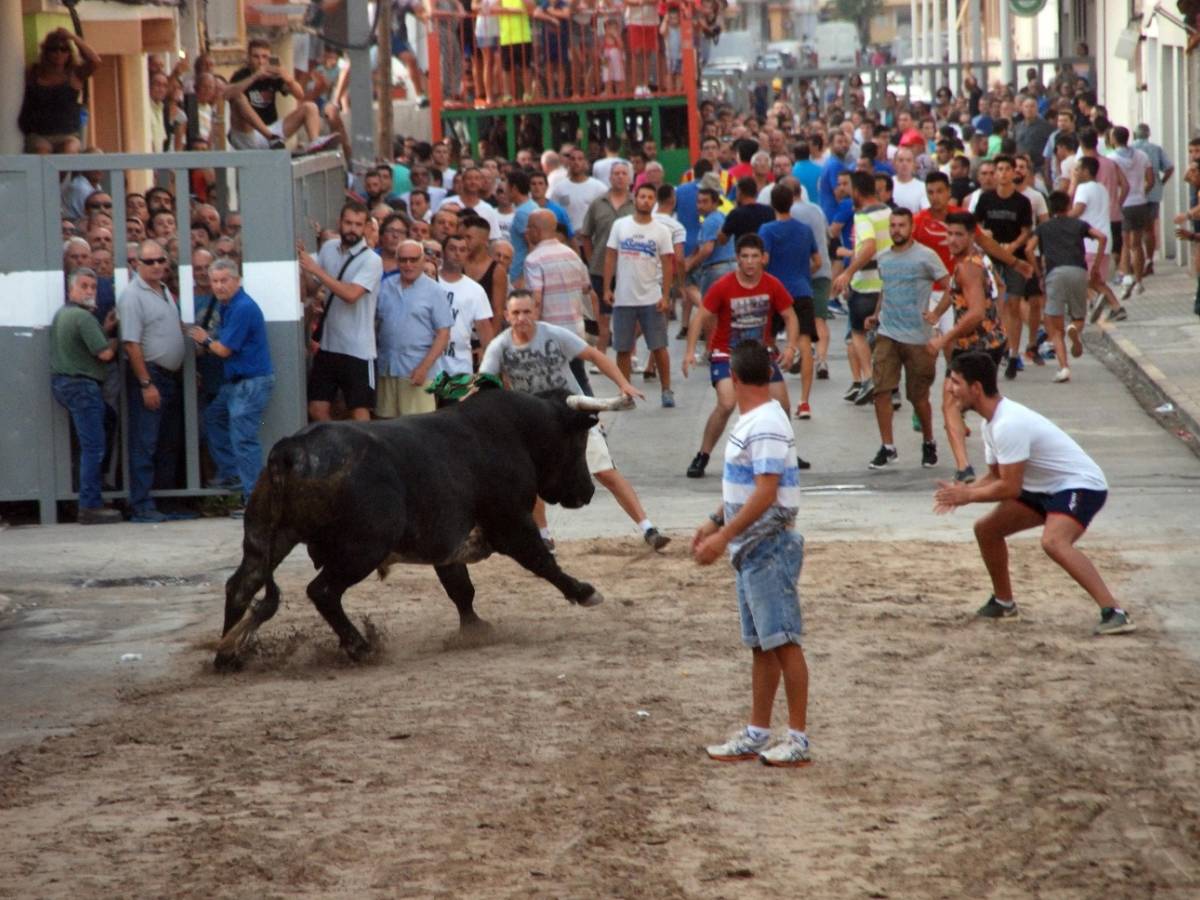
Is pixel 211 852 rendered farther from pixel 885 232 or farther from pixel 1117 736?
pixel 885 232

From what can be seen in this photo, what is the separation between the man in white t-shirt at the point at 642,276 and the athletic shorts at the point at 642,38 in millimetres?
10599

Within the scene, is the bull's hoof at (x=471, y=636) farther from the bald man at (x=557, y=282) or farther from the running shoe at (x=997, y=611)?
the bald man at (x=557, y=282)

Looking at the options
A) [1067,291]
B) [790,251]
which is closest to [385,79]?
[790,251]

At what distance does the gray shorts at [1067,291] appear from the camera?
18.0 meters

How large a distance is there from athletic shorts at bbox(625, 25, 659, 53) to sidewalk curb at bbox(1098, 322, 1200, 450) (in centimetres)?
855

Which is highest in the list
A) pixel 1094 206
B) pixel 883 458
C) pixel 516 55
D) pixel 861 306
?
pixel 516 55

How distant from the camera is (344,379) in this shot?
1348cm

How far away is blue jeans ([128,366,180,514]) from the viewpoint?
13.0 meters

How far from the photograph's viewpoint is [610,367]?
1107 centimetres

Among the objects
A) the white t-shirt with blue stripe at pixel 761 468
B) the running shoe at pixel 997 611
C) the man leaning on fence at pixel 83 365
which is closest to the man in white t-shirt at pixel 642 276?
the man leaning on fence at pixel 83 365

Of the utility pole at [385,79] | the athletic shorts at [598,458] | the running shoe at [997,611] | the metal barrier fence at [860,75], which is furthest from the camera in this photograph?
the metal barrier fence at [860,75]

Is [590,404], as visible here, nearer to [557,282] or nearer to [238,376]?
[238,376]

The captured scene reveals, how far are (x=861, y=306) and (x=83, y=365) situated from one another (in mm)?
6909

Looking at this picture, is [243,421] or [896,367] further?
[896,367]
